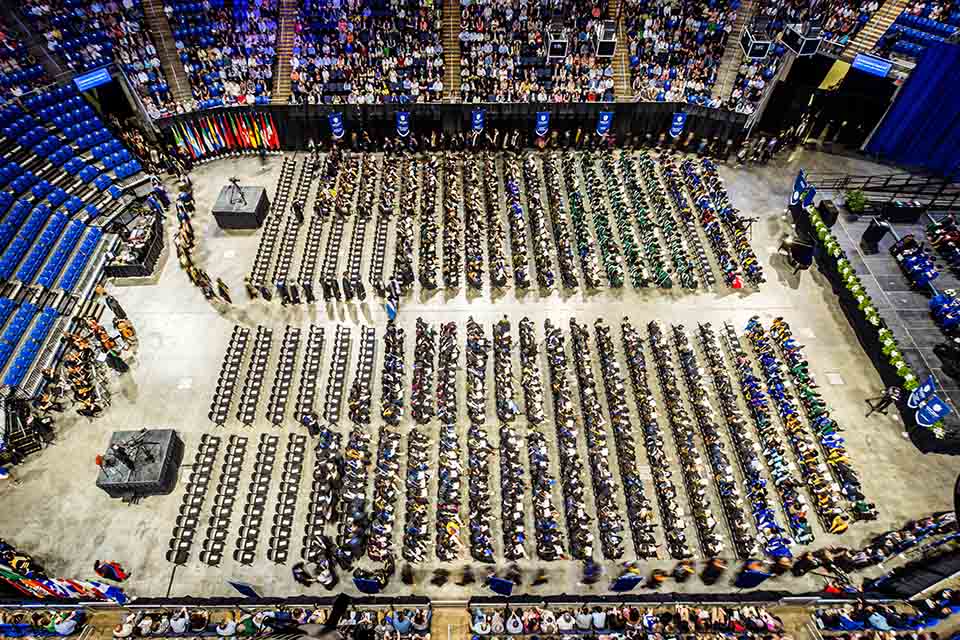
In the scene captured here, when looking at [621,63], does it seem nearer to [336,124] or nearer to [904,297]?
[336,124]

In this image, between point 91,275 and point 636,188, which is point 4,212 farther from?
point 636,188

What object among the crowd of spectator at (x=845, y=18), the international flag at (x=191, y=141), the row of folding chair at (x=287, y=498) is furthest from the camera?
the crowd of spectator at (x=845, y=18)

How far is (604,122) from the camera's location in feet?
137

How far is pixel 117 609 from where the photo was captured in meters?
22.2

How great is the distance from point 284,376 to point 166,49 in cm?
2747

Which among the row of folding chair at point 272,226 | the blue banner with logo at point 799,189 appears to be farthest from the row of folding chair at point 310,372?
the blue banner with logo at point 799,189

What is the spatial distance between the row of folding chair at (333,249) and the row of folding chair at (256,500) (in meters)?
10.6

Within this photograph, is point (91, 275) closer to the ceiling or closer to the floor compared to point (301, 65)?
closer to the floor

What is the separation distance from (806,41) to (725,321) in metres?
21.2

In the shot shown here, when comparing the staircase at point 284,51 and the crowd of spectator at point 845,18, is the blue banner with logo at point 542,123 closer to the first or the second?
the staircase at point 284,51

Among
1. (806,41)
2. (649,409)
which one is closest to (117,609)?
(649,409)

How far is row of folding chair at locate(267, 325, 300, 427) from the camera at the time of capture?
92.1 feet

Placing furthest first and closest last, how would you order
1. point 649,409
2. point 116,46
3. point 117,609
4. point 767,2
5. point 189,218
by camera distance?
point 767,2, point 116,46, point 189,218, point 649,409, point 117,609

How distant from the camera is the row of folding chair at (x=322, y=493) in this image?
23.9 m
